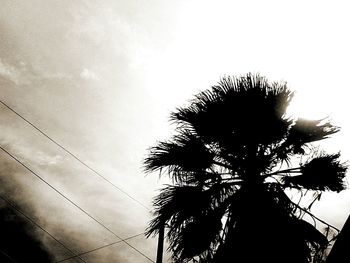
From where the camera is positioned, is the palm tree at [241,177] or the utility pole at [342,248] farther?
the palm tree at [241,177]

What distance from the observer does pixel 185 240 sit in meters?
4.75

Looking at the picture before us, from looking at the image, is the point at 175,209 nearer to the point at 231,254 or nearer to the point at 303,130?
the point at 231,254

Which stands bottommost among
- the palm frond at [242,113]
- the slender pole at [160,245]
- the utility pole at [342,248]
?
the utility pole at [342,248]

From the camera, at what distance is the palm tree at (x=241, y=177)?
4.61m

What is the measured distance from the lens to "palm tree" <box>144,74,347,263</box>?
4.61 metres

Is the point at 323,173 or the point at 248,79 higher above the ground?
the point at 248,79

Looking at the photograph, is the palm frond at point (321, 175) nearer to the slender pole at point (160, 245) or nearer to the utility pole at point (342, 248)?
the slender pole at point (160, 245)

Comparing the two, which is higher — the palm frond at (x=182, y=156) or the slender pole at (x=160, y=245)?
the palm frond at (x=182, y=156)

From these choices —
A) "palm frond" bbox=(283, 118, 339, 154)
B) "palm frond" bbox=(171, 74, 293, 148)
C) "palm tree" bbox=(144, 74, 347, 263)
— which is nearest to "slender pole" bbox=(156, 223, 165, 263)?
"palm tree" bbox=(144, 74, 347, 263)

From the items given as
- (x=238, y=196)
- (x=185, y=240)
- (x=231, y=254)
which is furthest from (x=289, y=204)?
(x=185, y=240)

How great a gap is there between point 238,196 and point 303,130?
2140 millimetres

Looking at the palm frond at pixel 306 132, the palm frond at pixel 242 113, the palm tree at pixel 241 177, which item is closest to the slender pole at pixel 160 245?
the palm tree at pixel 241 177

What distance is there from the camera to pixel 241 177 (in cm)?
557

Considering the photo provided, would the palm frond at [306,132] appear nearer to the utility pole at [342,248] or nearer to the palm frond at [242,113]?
the palm frond at [242,113]
